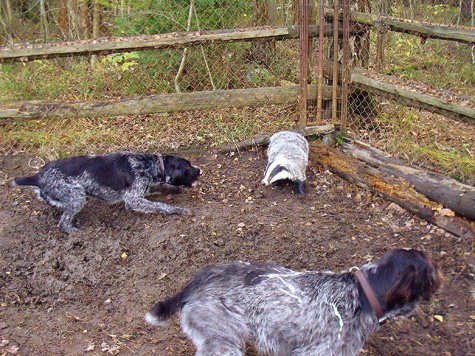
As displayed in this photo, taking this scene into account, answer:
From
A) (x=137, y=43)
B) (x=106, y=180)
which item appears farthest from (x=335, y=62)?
(x=106, y=180)

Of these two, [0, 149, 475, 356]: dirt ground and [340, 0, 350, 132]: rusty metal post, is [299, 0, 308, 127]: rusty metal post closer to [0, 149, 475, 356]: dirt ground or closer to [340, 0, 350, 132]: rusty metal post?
[340, 0, 350, 132]: rusty metal post

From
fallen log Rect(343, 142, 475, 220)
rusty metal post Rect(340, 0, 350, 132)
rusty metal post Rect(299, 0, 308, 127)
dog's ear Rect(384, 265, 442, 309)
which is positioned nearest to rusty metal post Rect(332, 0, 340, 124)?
rusty metal post Rect(340, 0, 350, 132)

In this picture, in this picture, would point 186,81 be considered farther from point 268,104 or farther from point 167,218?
point 167,218

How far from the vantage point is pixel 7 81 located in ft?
27.8

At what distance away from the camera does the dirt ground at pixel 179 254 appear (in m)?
3.91

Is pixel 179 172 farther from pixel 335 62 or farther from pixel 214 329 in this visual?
pixel 214 329

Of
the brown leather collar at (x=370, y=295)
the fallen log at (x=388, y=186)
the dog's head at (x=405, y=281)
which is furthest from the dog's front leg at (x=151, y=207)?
the dog's head at (x=405, y=281)

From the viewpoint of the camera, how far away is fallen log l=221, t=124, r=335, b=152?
7.30m

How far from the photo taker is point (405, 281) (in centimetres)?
309

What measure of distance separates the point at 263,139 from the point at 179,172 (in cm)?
188

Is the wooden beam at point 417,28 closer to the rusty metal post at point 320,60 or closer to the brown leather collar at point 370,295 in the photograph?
the rusty metal post at point 320,60

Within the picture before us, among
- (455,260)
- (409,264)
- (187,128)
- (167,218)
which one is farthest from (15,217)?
(455,260)

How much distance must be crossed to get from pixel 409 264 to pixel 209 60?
Answer: 639cm

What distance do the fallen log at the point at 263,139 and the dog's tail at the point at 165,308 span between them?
4.21 meters
